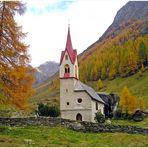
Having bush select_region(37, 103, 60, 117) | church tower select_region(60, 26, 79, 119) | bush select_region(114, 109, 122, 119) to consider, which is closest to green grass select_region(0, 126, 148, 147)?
church tower select_region(60, 26, 79, 119)

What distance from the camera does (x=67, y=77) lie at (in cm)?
6838

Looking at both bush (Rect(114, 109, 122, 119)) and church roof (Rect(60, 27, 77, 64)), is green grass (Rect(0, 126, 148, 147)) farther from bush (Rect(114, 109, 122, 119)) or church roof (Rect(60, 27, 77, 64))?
bush (Rect(114, 109, 122, 119))

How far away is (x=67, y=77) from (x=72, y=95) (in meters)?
3.28

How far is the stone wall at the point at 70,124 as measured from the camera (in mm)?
33969

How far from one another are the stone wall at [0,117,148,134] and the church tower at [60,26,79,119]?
96.8 ft

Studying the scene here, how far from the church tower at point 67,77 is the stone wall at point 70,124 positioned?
96.8 feet

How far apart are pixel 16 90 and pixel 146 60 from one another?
134432mm

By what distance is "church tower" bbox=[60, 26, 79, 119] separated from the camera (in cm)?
6729

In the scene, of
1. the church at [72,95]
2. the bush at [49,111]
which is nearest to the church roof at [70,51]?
the church at [72,95]

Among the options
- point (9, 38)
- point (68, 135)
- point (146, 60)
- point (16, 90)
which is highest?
point (146, 60)

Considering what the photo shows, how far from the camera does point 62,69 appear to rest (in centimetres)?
6894

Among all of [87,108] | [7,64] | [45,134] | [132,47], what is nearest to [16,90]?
[7,64]

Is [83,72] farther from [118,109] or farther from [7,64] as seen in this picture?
[7,64]

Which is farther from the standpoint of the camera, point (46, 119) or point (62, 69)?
point (62, 69)
